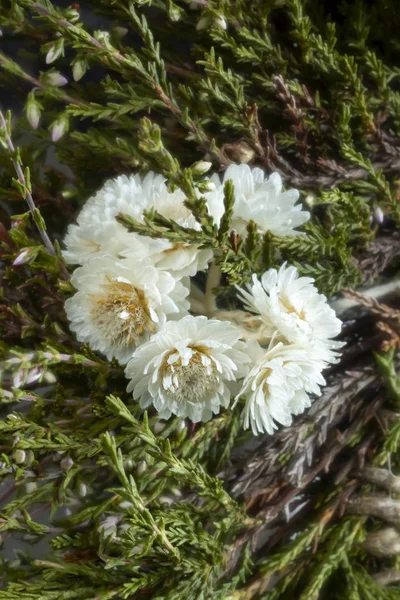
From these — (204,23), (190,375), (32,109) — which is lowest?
(190,375)

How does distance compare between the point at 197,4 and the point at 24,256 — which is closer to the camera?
the point at 24,256

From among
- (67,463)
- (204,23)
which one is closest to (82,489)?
(67,463)

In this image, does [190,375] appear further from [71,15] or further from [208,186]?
[71,15]

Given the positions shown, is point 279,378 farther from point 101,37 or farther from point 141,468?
point 101,37

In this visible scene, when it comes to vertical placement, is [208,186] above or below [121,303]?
above

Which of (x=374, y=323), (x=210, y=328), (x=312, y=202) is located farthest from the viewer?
(x=374, y=323)

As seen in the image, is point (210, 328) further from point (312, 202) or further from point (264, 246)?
point (312, 202)

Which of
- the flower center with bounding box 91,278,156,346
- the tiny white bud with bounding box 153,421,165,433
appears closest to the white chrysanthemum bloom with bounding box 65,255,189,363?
the flower center with bounding box 91,278,156,346

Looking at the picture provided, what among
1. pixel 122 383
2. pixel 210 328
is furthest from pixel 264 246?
A: pixel 122 383
